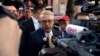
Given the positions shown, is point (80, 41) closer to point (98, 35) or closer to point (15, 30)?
point (98, 35)

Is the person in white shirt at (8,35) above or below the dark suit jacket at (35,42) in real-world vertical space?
above

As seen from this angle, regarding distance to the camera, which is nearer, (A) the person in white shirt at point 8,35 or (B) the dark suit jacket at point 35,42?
(A) the person in white shirt at point 8,35

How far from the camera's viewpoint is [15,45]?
35.5 inches

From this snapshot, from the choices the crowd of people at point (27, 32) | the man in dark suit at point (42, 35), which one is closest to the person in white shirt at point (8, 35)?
the crowd of people at point (27, 32)

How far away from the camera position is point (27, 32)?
17.4ft

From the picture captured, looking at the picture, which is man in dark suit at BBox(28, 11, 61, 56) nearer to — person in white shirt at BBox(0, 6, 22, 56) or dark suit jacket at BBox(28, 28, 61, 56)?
dark suit jacket at BBox(28, 28, 61, 56)

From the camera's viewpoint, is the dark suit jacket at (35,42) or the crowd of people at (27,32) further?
the dark suit jacket at (35,42)

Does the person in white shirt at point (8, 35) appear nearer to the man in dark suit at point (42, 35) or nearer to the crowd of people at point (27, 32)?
the crowd of people at point (27, 32)

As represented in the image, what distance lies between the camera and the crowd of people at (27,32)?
87 centimetres

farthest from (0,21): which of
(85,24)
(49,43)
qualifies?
(49,43)

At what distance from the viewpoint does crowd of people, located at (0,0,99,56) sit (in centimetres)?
87

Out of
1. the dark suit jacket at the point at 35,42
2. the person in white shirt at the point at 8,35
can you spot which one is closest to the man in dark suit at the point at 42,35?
the dark suit jacket at the point at 35,42

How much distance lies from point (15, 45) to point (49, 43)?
300cm

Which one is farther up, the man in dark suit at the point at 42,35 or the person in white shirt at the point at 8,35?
the person in white shirt at the point at 8,35
